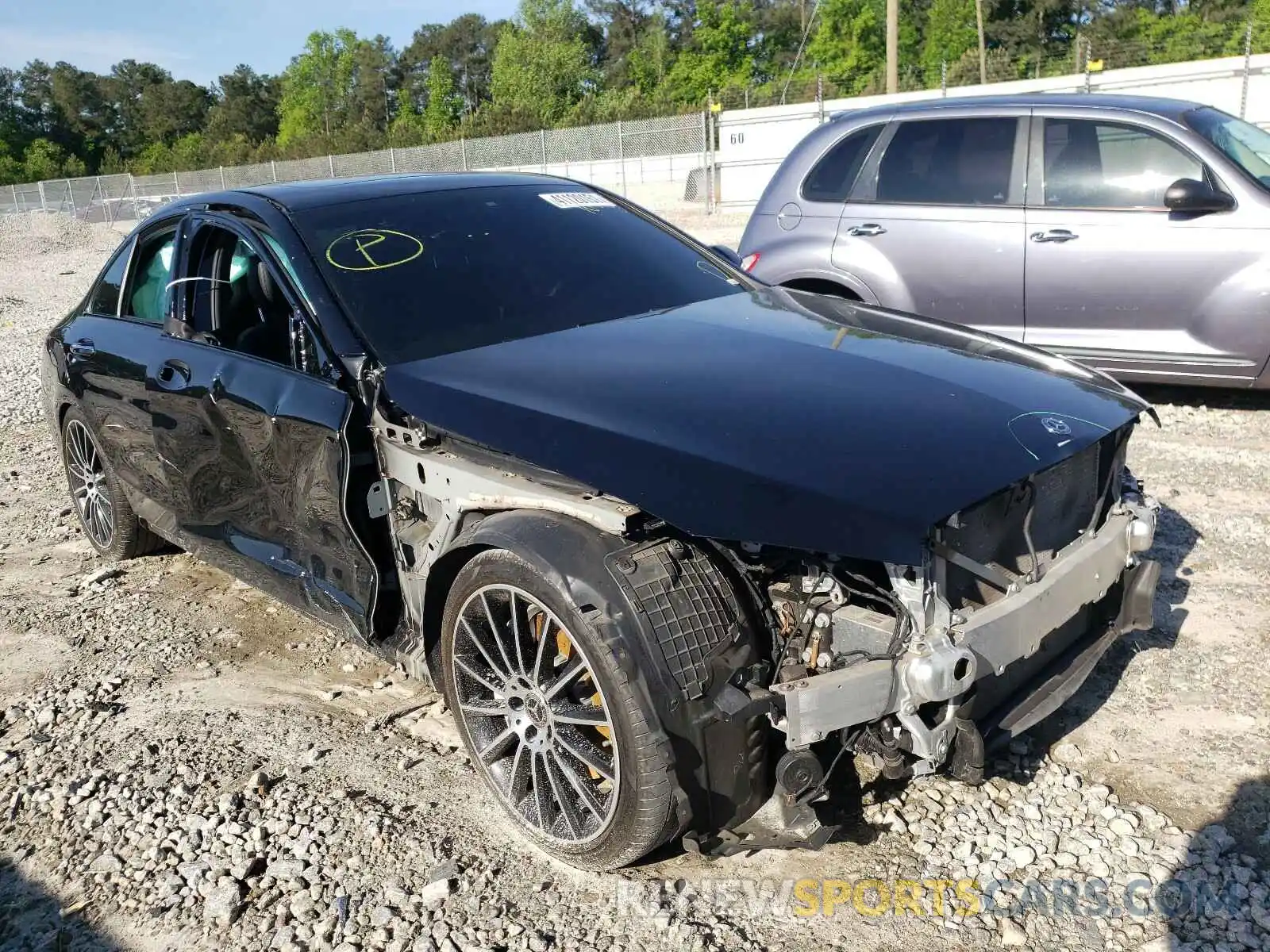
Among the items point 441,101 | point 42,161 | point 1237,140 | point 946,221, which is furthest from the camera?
point 441,101

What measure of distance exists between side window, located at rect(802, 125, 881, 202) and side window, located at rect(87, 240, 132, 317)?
13.7 ft

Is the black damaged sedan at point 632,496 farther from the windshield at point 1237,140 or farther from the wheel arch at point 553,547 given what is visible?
the windshield at point 1237,140

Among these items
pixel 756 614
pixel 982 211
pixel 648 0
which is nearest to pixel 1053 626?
pixel 756 614

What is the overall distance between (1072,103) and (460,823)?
5578 millimetres

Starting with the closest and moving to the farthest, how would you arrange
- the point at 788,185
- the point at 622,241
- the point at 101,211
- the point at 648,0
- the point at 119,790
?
1. the point at 119,790
2. the point at 622,241
3. the point at 788,185
4. the point at 101,211
5. the point at 648,0

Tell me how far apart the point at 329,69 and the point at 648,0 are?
1297 inches

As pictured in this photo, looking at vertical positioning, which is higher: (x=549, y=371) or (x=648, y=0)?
(x=648, y=0)

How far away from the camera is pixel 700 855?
262 centimetres

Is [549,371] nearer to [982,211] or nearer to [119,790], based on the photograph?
[119,790]

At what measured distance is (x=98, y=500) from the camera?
5309 millimetres

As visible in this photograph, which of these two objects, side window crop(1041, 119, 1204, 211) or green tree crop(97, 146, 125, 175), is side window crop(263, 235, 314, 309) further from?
green tree crop(97, 146, 125, 175)

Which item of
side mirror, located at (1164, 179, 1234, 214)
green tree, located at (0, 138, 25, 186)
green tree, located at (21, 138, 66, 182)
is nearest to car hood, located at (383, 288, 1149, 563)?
side mirror, located at (1164, 179, 1234, 214)

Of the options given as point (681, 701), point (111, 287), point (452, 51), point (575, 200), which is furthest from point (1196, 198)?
point (452, 51)

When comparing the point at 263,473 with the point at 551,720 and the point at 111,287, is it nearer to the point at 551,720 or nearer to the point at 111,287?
the point at 551,720
